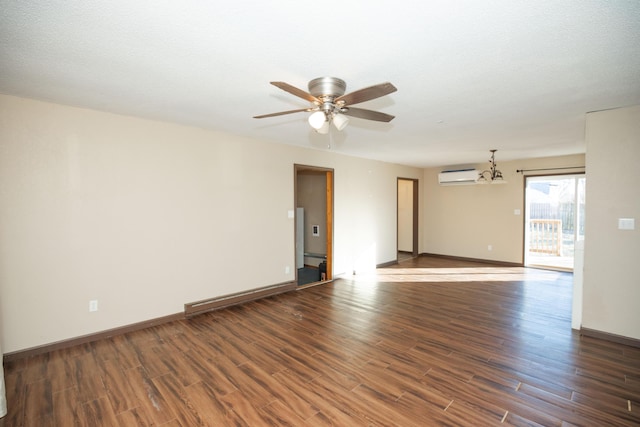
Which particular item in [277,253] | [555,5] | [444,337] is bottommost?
[444,337]

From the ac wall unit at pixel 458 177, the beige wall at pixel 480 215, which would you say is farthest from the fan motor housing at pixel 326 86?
the ac wall unit at pixel 458 177

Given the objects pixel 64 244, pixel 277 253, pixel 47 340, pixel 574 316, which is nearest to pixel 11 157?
pixel 64 244

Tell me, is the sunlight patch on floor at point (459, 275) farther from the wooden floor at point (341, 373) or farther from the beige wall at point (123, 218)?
the beige wall at point (123, 218)

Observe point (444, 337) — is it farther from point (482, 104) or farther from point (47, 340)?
point (47, 340)

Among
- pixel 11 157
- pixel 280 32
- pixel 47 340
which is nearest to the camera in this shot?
pixel 280 32

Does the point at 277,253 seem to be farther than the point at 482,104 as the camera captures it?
Yes

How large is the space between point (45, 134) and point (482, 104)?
14.1 feet

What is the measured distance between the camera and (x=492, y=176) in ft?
22.2

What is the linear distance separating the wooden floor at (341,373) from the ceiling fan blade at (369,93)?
7.06 feet

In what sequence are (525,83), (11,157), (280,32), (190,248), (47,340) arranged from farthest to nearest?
(190,248) → (47,340) → (11,157) → (525,83) → (280,32)

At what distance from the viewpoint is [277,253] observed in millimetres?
A: 5000

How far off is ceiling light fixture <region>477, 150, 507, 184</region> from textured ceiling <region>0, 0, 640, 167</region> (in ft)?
10.3

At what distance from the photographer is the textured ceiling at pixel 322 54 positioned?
5.14ft

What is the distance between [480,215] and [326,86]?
6.72 m
